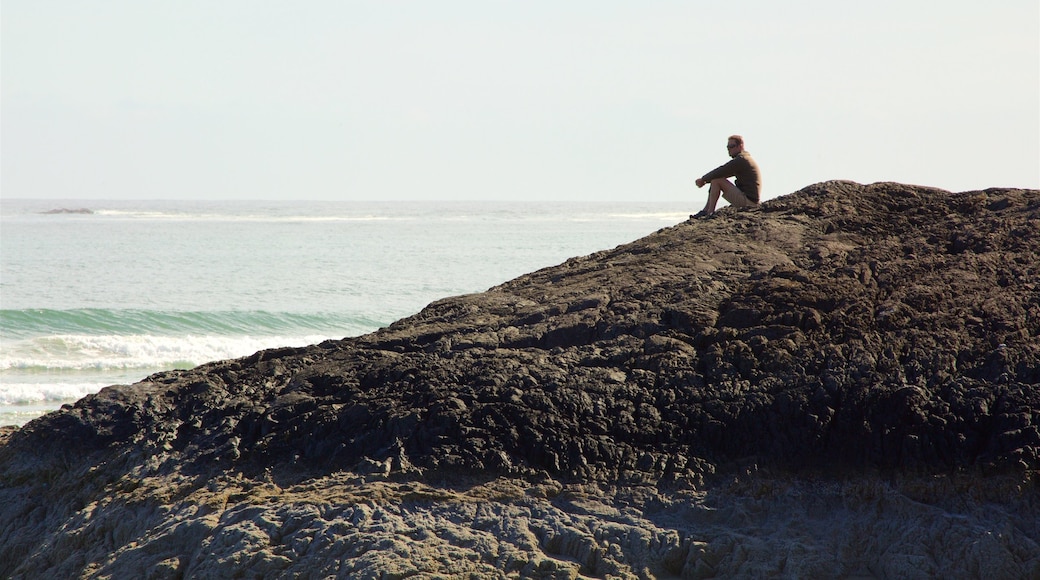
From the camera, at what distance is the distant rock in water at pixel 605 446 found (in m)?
4.07

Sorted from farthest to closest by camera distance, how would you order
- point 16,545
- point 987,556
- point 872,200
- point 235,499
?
point 872,200
point 16,545
point 235,499
point 987,556

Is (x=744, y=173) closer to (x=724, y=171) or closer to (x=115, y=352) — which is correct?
(x=724, y=171)

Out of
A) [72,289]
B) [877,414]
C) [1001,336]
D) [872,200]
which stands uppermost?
[872,200]

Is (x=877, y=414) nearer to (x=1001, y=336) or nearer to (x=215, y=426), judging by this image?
(x=1001, y=336)

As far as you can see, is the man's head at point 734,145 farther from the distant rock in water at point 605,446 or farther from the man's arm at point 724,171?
the distant rock in water at point 605,446

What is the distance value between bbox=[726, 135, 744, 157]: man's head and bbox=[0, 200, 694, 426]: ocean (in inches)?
295

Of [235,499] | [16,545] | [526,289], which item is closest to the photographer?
[235,499]

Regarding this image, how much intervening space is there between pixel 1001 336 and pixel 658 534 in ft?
6.82

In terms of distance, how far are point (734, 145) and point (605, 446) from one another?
4497mm

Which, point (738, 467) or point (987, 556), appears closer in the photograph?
point (987, 556)

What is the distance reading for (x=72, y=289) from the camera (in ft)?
73.2

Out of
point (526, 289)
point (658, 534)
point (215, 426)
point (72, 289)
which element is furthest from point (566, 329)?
point (72, 289)

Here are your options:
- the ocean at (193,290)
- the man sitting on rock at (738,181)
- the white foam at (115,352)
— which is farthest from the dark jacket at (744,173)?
the white foam at (115,352)

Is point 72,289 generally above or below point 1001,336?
below
